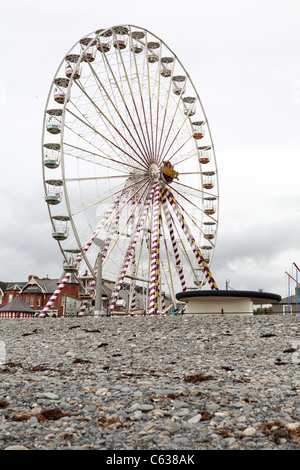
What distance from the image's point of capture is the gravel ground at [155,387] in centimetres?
809

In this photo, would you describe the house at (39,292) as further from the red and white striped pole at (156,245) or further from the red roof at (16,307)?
the red and white striped pole at (156,245)

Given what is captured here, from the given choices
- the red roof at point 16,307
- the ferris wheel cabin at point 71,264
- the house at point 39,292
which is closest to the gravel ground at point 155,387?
the ferris wheel cabin at point 71,264

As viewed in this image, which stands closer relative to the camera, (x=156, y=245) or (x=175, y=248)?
(x=156, y=245)

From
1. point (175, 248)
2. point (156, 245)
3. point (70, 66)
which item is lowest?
point (156, 245)

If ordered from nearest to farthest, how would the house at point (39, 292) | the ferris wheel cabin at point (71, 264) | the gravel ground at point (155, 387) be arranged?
the gravel ground at point (155, 387) < the ferris wheel cabin at point (71, 264) < the house at point (39, 292)

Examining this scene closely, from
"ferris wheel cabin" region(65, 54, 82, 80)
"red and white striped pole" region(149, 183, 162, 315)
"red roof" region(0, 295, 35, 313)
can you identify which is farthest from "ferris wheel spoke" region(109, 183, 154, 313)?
"red roof" region(0, 295, 35, 313)

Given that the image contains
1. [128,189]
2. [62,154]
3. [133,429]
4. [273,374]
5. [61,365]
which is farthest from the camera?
[128,189]

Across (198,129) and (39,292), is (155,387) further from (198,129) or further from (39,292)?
(39,292)

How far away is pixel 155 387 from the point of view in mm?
10938

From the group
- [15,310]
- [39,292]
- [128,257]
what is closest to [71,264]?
[128,257]
